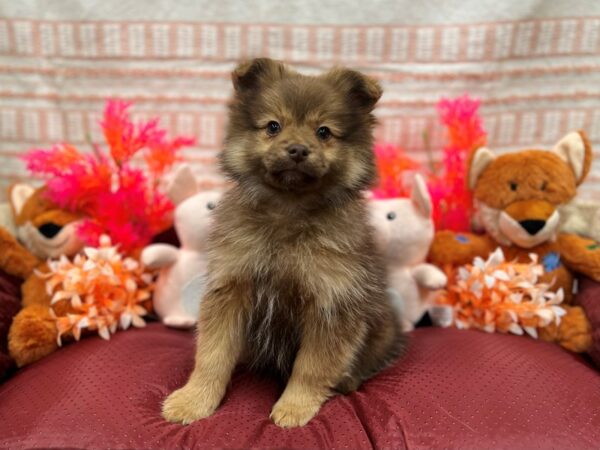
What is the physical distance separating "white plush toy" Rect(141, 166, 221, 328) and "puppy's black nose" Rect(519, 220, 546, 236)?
1515 mm

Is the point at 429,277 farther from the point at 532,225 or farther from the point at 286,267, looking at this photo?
the point at 286,267

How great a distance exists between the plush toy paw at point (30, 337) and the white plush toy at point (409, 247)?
1567mm

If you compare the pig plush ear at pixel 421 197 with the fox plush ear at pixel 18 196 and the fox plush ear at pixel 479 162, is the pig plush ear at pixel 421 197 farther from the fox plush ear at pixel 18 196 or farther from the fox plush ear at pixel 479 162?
the fox plush ear at pixel 18 196

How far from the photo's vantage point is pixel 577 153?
250cm

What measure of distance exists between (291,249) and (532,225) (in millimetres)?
1307

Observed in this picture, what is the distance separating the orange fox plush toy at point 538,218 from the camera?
7.93 ft

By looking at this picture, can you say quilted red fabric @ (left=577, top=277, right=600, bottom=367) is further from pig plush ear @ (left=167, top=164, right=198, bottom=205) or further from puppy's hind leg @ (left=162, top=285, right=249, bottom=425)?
pig plush ear @ (left=167, top=164, right=198, bottom=205)

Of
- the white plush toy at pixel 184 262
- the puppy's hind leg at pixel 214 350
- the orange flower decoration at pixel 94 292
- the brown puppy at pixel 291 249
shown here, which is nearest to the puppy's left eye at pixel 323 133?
the brown puppy at pixel 291 249

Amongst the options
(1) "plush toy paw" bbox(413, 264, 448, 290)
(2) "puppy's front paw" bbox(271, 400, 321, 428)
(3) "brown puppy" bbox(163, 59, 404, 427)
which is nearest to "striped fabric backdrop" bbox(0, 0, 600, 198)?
(1) "plush toy paw" bbox(413, 264, 448, 290)

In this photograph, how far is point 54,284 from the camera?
7.66 ft

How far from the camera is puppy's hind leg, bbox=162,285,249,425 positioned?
177 centimetres

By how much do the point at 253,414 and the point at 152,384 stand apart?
0.44 meters

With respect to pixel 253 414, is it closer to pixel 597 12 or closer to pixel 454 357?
pixel 454 357

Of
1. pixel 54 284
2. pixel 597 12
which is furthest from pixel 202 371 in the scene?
pixel 597 12
